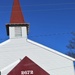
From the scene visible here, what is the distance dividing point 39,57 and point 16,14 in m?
6.28

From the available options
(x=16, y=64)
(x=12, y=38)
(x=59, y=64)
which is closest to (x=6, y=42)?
(x=12, y=38)

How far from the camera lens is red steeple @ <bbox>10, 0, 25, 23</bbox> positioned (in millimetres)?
31281

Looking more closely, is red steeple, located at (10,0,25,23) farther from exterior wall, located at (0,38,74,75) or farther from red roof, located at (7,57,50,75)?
red roof, located at (7,57,50,75)

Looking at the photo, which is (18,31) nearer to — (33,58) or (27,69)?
(33,58)

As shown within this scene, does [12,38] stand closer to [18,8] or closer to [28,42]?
[28,42]

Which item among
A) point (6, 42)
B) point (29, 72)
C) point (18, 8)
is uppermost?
point (18, 8)

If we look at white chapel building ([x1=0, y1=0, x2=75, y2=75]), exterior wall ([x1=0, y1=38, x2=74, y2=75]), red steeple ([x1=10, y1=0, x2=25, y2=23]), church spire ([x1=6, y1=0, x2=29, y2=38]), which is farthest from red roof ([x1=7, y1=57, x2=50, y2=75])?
red steeple ([x1=10, y1=0, x2=25, y2=23])

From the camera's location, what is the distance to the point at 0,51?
1118 inches

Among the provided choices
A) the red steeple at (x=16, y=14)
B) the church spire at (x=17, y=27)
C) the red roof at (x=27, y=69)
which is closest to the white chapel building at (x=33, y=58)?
the red roof at (x=27, y=69)

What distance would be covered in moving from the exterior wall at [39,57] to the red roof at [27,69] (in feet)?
4.12

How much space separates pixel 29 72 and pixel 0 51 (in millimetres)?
4009

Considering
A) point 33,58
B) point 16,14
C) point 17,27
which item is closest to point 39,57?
point 33,58

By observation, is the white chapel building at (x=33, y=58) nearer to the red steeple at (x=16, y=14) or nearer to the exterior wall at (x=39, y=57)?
the exterior wall at (x=39, y=57)

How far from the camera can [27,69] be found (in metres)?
26.3
